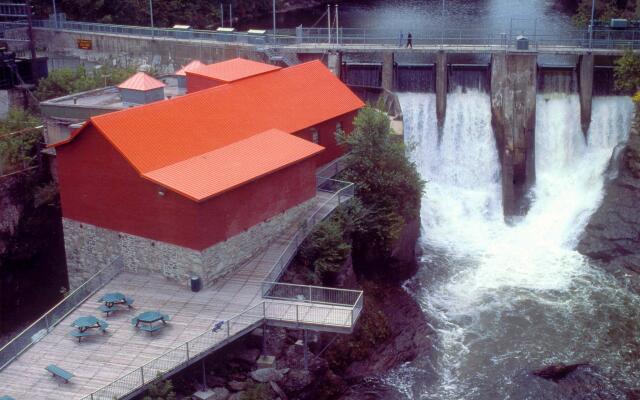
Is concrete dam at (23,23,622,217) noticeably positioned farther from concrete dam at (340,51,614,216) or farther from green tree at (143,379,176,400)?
green tree at (143,379,176,400)

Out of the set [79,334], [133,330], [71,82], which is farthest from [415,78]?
[79,334]

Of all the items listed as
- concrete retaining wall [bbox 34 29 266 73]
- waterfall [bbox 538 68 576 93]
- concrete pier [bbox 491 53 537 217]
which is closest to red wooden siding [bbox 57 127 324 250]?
concrete pier [bbox 491 53 537 217]

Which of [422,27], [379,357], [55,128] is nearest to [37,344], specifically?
[379,357]

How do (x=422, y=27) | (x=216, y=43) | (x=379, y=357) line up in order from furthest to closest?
1. (x=422, y=27)
2. (x=216, y=43)
3. (x=379, y=357)

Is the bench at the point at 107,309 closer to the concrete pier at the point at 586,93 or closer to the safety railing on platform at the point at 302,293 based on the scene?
the safety railing on platform at the point at 302,293

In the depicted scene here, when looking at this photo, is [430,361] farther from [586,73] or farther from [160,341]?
[586,73]

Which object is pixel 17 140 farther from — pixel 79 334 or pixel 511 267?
pixel 511 267
